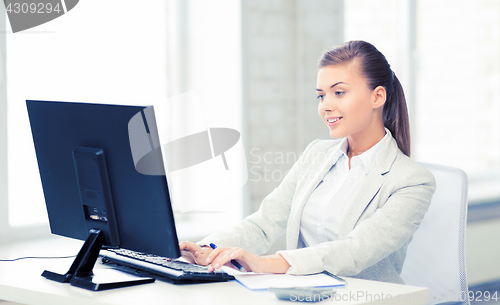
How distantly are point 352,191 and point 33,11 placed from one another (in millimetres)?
1328

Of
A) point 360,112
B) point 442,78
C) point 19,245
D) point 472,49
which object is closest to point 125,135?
point 360,112

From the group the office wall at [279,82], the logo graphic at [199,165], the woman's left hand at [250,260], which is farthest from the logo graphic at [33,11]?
the woman's left hand at [250,260]

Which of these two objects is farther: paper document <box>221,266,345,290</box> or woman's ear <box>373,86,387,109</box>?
woman's ear <box>373,86,387,109</box>

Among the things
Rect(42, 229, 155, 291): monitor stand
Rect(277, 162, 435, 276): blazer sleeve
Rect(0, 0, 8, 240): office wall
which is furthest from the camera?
Rect(0, 0, 8, 240): office wall

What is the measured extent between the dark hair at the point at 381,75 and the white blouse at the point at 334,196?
54 mm

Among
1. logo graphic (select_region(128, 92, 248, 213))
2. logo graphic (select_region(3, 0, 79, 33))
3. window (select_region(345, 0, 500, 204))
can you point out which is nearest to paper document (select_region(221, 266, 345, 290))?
logo graphic (select_region(128, 92, 248, 213))

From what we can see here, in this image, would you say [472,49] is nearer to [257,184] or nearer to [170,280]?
[257,184]

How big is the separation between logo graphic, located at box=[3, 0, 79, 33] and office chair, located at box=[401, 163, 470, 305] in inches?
57.7

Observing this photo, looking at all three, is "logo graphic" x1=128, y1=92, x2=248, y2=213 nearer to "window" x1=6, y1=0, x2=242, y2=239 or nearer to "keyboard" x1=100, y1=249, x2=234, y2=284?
"window" x1=6, y1=0, x2=242, y2=239

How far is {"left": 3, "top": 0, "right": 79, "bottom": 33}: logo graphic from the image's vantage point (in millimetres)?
1777

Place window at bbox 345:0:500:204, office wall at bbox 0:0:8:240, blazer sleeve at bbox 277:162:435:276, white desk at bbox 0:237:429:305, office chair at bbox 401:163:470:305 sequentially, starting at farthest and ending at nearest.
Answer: window at bbox 345:0:500:204, office wall at bbox 0:0:8:240, office chair at bbox 401:163:470:305, blazer sleeve at bbox 277:162:435:276, white desk at bbox 0:237:429:305

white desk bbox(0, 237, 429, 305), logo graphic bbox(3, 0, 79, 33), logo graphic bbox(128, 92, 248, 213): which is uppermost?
logo graphic bbox(3, 0, 79, 33)

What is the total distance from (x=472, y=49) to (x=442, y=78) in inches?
13.6

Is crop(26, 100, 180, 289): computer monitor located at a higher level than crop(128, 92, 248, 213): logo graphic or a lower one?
higher
